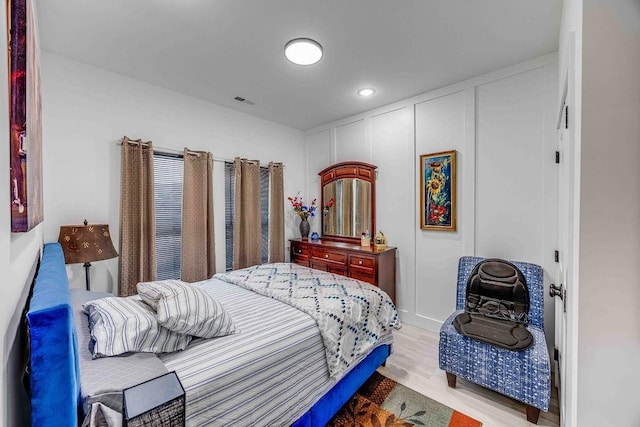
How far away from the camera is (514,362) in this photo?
1839mm

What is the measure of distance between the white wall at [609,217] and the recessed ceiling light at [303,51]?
175 centimetres

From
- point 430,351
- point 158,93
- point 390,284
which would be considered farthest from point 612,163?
point 158,93

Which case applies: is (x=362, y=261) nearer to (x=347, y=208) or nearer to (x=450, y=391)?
(x=347, y=208)

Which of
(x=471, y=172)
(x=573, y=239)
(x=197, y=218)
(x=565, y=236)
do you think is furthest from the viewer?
(x=197, y=218)

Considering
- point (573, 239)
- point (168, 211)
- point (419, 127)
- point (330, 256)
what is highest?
point (419, 127)

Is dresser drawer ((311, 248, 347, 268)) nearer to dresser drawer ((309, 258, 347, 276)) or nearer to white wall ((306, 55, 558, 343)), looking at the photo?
dresser drawer ((309, 258, 347, 276))

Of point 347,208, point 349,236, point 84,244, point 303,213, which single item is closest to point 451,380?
point 349,236

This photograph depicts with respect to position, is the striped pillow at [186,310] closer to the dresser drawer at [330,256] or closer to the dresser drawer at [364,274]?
the dresser drawer at [364,274]

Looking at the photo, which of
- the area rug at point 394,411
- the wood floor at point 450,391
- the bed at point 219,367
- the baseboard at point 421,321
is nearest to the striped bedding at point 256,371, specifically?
the bed at point 219,367

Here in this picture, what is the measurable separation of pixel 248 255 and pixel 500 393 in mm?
2933

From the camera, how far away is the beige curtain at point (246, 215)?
3.51 meters

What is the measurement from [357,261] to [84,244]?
2.67 m

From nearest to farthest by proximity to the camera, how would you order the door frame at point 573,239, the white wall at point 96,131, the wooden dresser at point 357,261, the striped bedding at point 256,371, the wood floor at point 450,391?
the door frame at point 573,239 → the striped bedding at point 256,371 → the wood floor at point 450,391 → the white wall at point 96,131 → the wooden dresser at point 357,261

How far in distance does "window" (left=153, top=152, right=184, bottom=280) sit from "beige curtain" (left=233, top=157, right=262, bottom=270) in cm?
66
